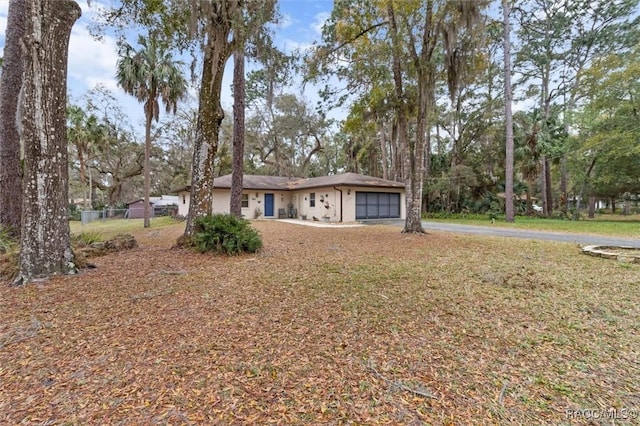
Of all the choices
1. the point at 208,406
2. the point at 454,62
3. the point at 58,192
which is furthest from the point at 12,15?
the point at 454,62

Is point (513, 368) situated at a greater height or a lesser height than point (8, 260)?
lesser

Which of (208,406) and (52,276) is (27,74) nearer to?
(52,276)

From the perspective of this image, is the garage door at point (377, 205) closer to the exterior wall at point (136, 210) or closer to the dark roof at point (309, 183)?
the dark roof at point (309, 183)

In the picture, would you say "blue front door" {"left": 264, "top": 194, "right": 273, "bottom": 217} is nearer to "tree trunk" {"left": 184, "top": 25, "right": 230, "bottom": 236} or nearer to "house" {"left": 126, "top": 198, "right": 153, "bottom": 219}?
"tree trunk" {"left": 184, "top": 25, "right": 230, "bottom": 236}

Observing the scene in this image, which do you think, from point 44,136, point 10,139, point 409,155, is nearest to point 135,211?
point 10,139

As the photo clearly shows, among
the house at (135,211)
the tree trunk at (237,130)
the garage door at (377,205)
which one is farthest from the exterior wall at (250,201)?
the house at (135,211)

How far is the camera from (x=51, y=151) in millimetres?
4301

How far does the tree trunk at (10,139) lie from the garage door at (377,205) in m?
13.9

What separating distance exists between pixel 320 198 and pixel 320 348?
15.2 metres

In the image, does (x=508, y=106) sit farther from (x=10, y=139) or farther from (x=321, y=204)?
(x=10, y=139)

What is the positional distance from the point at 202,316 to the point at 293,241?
5.55 meters

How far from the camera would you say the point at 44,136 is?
4.22 metres

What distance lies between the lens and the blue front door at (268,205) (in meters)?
19.6

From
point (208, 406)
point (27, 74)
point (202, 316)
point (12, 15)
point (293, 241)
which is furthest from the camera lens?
point (293, 241)
